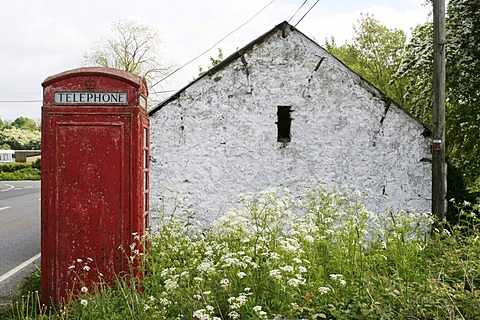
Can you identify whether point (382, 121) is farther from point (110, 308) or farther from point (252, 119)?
point (110, 308)

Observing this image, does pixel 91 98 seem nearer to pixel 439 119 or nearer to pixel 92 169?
pixel 92 169

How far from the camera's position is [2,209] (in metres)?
21.1

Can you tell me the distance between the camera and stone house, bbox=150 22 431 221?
12227mm

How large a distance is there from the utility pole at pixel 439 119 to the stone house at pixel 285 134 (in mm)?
393

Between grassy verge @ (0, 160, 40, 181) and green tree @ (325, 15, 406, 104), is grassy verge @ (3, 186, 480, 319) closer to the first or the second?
green tree @ (325, 15, 406, 104)

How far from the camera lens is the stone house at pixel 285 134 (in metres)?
12.2

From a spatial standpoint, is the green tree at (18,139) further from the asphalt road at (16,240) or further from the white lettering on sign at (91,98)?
the white lettering on sign at (91,98)

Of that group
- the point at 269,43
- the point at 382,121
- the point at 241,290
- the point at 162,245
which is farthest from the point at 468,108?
the point at 241,290

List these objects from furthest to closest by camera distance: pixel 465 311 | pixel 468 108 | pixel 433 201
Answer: pixel 468 108 < pixel 433 201 < pixel 465 311

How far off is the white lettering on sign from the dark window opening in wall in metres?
5.69

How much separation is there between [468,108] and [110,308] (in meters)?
14.3

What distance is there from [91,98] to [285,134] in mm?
5889

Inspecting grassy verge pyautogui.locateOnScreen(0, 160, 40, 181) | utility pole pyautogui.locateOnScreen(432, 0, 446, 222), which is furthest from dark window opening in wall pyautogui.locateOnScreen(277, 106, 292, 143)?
grassy verge pyautogui.locateOnScreen(0, 160, 40, 181)

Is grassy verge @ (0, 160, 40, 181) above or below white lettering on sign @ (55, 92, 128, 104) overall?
below
